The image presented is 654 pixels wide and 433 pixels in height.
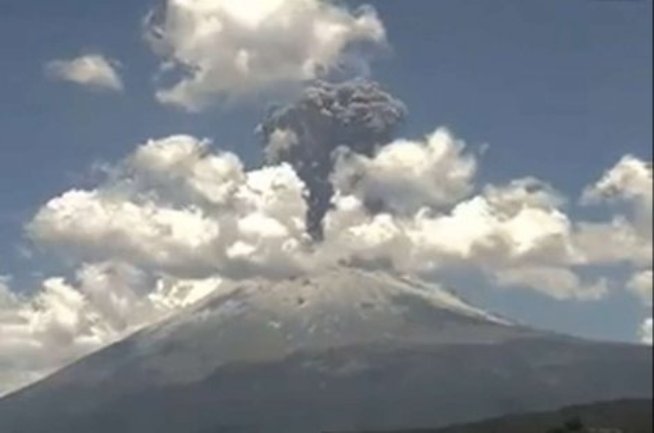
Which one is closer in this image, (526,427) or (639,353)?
(639,353)

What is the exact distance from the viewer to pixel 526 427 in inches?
7387

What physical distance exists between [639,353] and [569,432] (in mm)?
13074

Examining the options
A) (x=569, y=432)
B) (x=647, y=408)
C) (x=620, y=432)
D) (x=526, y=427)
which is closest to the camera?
(x=647, y=408)

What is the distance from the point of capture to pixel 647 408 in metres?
15.7

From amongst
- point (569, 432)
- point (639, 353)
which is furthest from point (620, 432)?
point (639, 353)

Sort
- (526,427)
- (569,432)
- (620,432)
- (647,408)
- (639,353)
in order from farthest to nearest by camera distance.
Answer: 1. (526,427)
2. (620,432)
3. (569,432)
4. (639,353)
5. (647,408)

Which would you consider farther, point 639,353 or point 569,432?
point 569,432

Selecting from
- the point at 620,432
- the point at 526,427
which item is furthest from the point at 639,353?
the point at 526,427

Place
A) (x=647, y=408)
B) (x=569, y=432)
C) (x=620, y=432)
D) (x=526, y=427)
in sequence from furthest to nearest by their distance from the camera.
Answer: (x=526, y=427)
(x=620, y=432)
(x=569, y=432)
(x=647, y=408)

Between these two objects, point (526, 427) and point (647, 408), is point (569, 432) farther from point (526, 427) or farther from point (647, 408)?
point (526, 427)

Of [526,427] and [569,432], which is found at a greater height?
[526,427]

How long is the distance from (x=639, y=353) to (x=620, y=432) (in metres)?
48.2

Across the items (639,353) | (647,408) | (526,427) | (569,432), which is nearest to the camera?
(647,408)

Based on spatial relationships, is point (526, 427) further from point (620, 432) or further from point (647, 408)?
point (647, 408)
